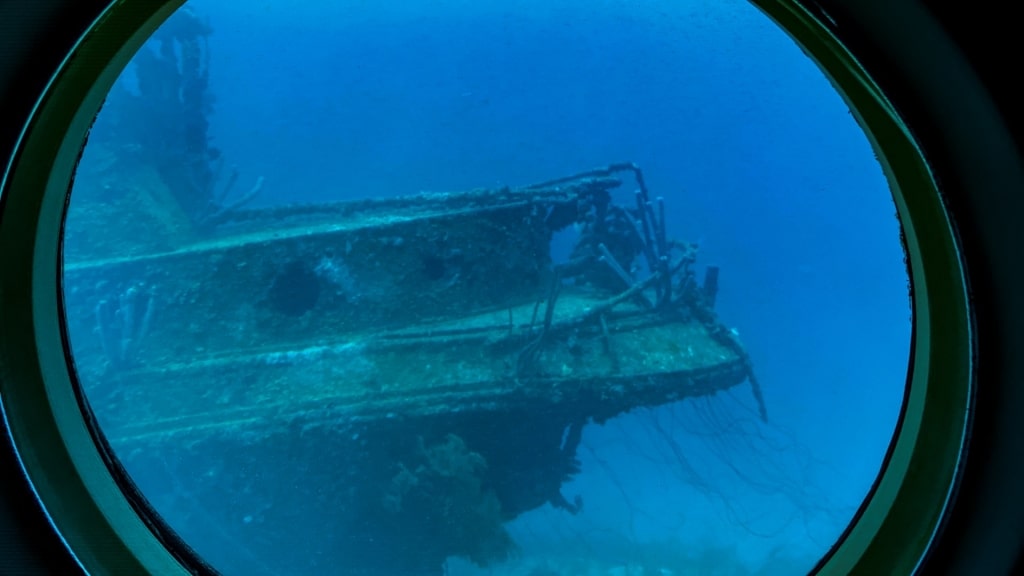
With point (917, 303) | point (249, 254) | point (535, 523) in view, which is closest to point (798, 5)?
point (917, 303)

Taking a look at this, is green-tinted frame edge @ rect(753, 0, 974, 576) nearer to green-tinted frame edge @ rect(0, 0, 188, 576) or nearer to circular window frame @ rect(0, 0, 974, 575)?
circular window frame @ rect(0, 0, 974, 575)

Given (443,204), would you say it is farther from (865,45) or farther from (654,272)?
(865,45)

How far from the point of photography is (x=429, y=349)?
1042cm

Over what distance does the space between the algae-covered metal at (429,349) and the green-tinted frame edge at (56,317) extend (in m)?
8.80

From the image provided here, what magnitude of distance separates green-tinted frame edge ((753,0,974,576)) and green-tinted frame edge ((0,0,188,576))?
1118 mm

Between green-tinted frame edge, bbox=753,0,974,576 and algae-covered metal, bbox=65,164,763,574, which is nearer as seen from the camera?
green-tinted frame edge, bbox=753,0,974,576

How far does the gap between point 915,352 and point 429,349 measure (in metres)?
9.38

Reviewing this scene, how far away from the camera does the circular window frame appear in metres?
1.10

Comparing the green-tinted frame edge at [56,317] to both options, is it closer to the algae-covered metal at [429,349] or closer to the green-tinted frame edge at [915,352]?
the green-tinted frame edge at [915,352]

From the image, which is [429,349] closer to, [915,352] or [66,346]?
[66,346]

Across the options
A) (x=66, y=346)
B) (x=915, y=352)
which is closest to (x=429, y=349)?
(x=66, y=346)

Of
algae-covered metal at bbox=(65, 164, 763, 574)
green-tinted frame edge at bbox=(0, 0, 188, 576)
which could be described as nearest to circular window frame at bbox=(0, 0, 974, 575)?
green-tinted frame edge at bbox=(0, 0, 188, 576)

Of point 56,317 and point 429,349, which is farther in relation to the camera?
point 429,349

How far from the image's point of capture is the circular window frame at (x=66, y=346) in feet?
3.62
